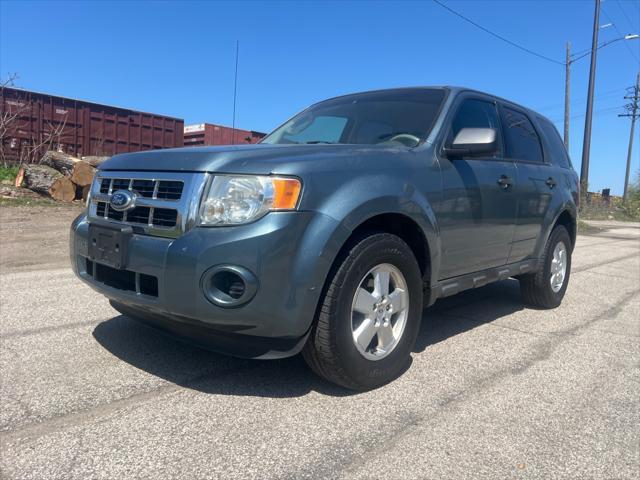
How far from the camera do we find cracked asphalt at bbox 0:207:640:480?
2.21 m

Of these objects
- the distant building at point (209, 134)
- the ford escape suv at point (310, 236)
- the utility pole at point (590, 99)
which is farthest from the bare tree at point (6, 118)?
the utility pole at point (590, 99)

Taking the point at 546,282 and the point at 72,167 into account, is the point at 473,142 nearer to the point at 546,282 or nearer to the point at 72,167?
the point at 546,282

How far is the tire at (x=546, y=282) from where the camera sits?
198 inches

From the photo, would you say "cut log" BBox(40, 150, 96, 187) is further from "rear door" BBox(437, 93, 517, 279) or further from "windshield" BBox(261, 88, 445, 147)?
"rear door" BBox(437, 93, 517, 279)

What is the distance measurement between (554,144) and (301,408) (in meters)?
4.19

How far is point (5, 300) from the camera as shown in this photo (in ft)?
15.1

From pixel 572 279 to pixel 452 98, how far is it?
14.7 ft

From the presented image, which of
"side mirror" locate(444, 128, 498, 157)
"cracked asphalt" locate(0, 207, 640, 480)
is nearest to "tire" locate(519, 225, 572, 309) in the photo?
"cracked asphalt" locate(0, 207, 640, 480)

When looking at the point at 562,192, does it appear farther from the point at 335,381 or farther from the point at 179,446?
the point at 179,446

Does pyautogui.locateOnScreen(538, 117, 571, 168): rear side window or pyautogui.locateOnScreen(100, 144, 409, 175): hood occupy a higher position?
pyautogui.locateOnScreen(538, 117, 571, 168): rear side window

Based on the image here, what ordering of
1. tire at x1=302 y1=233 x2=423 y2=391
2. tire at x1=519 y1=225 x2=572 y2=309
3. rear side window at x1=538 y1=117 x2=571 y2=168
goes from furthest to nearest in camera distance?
rear side window at x1=538 y1=117 x2=571 y2=168, tire at x1=519 y1=225 x2=572 y2=309, tire at x1=302 y1=233 x2=423 y2=391

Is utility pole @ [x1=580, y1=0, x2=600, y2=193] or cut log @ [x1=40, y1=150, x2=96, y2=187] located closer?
cut log @ [x1=40, y1=150, x2=96, y2=187]

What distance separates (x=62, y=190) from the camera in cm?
1259

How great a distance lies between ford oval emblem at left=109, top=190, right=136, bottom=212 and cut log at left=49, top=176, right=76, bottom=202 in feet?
35.7
